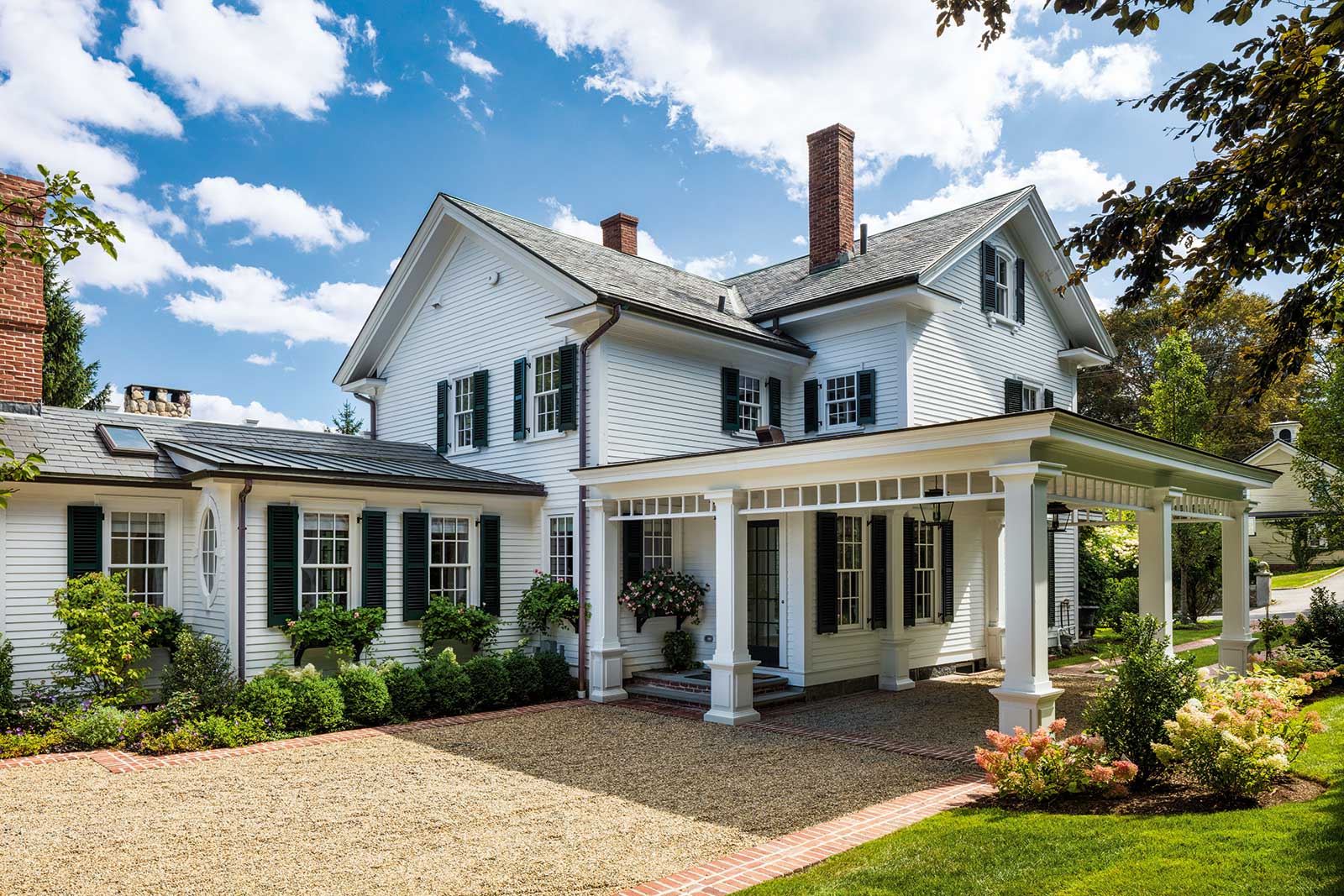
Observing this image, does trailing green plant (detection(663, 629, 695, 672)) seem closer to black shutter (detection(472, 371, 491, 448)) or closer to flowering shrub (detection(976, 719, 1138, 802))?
black shutter (detection(472, 371, 491, 448))

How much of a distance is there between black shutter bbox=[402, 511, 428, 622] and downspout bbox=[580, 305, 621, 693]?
2345mm

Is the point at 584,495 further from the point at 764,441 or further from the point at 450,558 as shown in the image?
the point at 764,441

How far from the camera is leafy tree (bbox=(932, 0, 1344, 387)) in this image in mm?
5453

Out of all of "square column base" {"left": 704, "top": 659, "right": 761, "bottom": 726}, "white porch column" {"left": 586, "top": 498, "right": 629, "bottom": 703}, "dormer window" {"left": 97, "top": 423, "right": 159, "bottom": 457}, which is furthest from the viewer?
"white porch column" {"left": 586, "top": 498, "right": 629, "bottom": 703}

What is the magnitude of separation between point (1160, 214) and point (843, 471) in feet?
15.2

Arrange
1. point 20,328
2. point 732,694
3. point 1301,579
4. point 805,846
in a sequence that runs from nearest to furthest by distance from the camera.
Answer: point 805,846 < point 732,694 < point 20,328 < point 1301,579

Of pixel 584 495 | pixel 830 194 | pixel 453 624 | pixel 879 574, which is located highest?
pixel 830 194

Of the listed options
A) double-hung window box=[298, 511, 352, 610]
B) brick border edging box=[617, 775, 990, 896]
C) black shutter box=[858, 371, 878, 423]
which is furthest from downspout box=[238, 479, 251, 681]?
black shutter box=[858, 371, 878, 423]

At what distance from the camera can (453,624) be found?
13227mm

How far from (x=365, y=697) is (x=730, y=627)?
4.71 metres

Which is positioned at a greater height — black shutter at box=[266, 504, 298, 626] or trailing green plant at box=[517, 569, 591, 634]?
black shutter at box=[266, 504, 298, 626]

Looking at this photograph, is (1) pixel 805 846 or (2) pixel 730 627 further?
(2) pixel 730 627

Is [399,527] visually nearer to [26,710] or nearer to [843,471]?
[26,710]

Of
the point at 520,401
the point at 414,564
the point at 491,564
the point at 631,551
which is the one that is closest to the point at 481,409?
the point at 520,401
